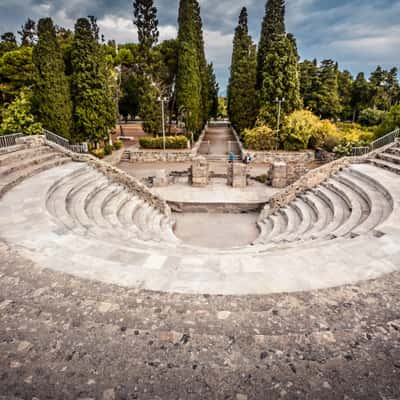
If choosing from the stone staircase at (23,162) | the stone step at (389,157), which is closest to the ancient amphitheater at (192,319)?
the stone staircase at (23,162)

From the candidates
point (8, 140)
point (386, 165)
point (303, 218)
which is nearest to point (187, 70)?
point (8, 140)

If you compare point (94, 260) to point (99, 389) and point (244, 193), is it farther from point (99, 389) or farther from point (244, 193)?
point (244, 193)

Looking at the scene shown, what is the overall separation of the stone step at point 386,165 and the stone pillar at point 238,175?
5646 millimetres

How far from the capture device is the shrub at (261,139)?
851 inches

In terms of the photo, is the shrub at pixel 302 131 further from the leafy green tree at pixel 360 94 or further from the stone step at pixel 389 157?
the leafy green tree at pixel 360 94

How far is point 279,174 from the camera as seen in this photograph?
569 inches

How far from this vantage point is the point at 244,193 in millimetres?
13688

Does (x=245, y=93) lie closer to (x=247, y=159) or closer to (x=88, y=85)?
(x=247, y=159)

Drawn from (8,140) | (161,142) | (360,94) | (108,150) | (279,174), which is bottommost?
(279,174)

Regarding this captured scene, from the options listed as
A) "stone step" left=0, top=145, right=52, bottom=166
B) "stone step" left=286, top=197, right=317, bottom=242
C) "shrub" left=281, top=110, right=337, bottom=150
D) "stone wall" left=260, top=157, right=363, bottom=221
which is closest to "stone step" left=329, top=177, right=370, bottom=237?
"stone wall" left=260, top=157, right=363, bottom=221

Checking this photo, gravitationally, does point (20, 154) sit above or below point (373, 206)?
above

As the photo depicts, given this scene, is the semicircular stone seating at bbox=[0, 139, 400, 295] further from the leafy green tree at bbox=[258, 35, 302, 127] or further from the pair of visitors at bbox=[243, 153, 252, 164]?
the leafy green tree at bbox=[258, 35, 302, 127]

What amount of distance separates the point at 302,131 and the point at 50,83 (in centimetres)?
1750

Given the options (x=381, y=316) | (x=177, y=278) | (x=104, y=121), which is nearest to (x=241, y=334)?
(x=177, y=278)
